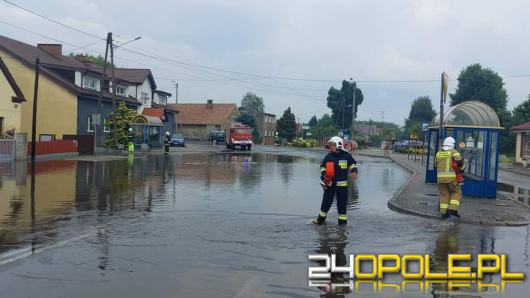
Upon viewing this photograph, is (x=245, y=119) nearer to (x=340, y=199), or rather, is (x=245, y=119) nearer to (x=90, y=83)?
(x=90, y=83)

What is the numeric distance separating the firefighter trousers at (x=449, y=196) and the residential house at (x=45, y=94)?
3592 centimetres

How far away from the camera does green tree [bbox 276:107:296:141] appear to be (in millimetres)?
98188

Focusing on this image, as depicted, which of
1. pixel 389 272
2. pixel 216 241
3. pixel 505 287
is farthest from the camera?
pixel 216 241

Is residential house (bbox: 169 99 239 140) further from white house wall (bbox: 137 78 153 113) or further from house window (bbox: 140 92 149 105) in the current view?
house window (bbox: 140 92 149 105)

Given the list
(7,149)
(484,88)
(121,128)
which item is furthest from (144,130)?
(484,88)

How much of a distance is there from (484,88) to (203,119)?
44756 mm

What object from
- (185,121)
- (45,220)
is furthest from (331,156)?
(185,121)

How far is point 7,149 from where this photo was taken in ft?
95.6

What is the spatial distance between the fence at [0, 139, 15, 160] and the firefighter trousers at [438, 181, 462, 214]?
2349cm

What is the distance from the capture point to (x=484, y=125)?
1664cm

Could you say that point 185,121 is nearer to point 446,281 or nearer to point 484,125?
point 484,125

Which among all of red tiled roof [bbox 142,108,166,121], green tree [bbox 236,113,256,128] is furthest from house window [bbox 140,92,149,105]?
green tree [bbox 236,113,256,128]

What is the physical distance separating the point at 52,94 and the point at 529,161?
35.1m

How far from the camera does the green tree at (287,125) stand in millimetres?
98188
